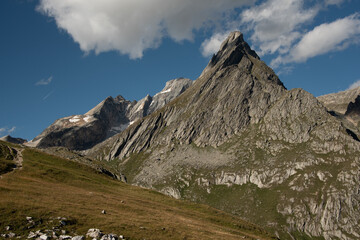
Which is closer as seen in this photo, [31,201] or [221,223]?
[31,201]

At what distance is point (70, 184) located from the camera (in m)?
78.6

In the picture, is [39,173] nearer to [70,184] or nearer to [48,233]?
[70,184]

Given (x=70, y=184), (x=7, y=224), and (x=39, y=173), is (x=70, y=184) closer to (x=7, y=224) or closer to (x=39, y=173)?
(x=39, y=173)

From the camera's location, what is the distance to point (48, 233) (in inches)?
1230

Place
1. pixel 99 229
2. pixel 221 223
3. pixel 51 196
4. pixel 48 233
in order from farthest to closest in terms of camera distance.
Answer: pixel 221 223 < pixel 51 196 < pixel 99 229 < pixel 48 233

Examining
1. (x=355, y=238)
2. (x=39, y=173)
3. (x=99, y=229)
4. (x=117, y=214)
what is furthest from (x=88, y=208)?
(x=355, y=238)

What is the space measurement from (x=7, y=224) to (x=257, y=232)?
64131 mm

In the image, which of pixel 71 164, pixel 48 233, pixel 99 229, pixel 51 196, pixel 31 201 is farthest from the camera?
pixel 71 164

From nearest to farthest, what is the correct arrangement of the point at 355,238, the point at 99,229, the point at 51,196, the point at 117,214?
the point at 99,229 < the point at 117,214 < the point at 51,196 < the point at 355,238

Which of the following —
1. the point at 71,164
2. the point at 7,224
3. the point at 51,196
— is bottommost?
the point at 7,224

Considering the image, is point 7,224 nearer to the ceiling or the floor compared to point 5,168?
nearer to the floor

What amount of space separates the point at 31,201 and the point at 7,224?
35.9 ft

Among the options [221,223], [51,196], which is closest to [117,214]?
[51,196]

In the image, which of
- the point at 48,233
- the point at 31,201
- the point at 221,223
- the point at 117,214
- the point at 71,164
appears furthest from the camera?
the point at 71,164
